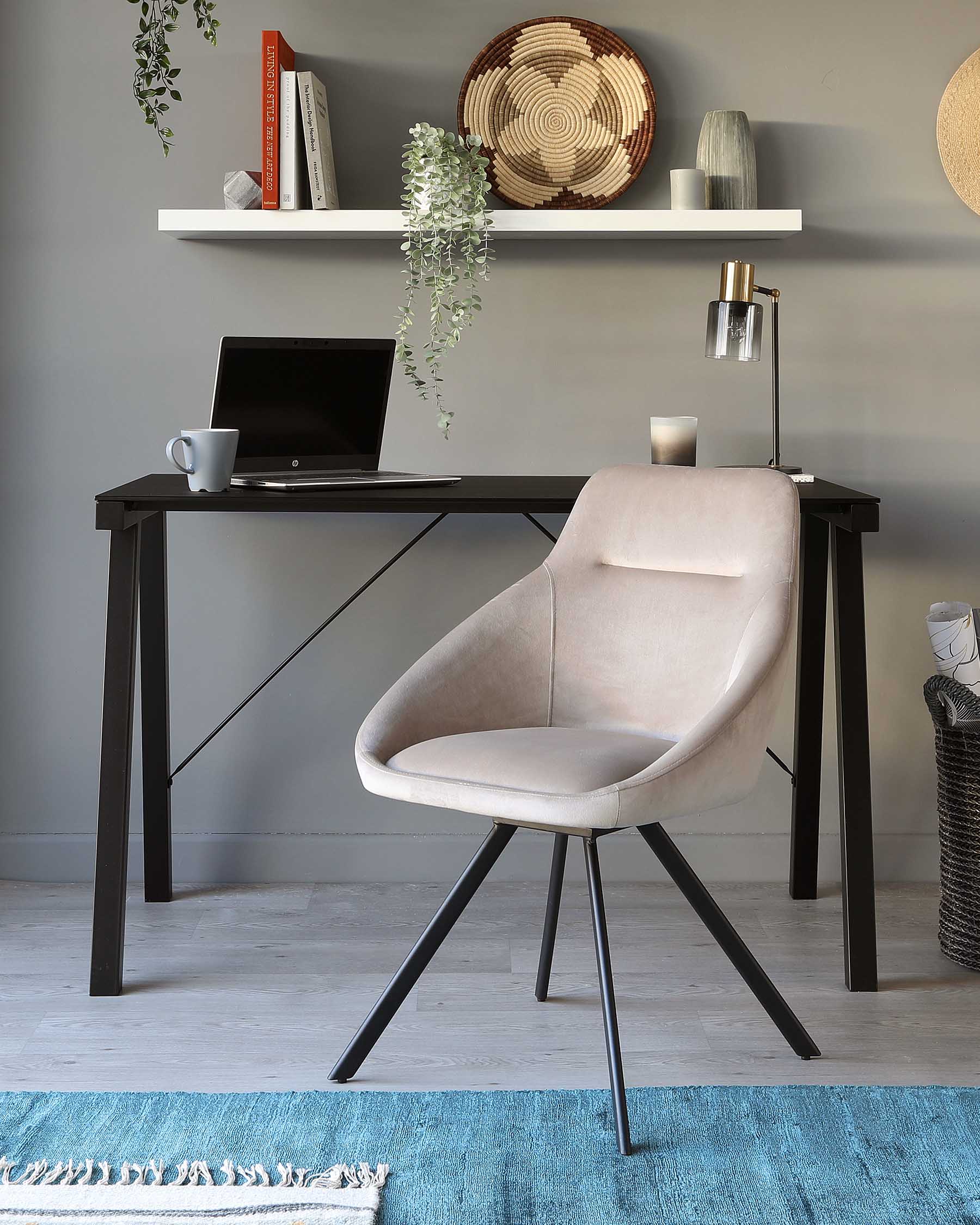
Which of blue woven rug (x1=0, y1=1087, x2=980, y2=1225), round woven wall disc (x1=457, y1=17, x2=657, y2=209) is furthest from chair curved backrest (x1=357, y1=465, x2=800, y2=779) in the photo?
round woven wall disc (x1=457, y1=17, x2=657, y2=209)

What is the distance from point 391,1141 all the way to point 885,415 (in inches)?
67.5

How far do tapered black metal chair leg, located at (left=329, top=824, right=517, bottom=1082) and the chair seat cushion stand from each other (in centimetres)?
9

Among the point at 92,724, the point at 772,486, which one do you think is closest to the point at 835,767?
the point at 772,486

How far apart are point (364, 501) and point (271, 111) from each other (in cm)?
80

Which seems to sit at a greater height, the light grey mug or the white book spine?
the white book spine

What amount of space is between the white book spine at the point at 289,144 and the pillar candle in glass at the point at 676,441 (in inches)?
31.5

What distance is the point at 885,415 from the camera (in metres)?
2.55

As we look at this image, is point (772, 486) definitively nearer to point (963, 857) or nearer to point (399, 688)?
point (399, 688)

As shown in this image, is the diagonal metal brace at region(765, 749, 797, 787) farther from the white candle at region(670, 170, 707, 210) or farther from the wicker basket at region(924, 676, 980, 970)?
the white candle at region(670, 170, 707, 210)

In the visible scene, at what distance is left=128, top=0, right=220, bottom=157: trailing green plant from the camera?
7.54ft

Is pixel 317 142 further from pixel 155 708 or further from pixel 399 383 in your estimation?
pixel 155 708

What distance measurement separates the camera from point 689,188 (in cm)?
236

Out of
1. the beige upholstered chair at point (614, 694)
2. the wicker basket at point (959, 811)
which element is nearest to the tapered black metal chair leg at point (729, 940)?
the beige upholstered chair at point (614, 694)

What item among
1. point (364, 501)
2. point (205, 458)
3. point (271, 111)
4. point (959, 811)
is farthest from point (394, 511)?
point (959, 811)
